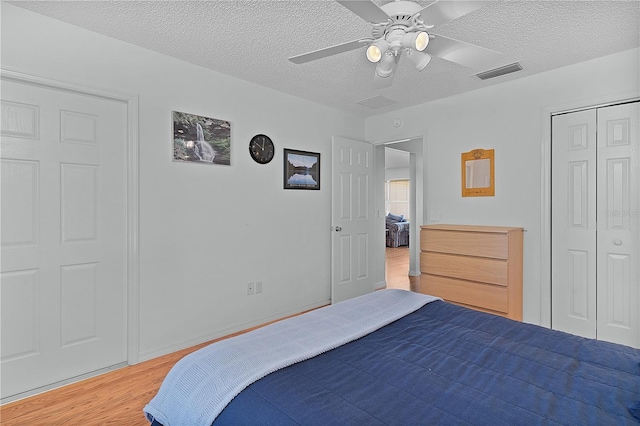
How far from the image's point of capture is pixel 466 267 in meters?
3.11

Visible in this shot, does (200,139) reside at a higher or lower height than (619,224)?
higher

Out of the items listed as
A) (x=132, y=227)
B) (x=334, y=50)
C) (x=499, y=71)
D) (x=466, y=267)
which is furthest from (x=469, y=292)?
(x=132, y=227)

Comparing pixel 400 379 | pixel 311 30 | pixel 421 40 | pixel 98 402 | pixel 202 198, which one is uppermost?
pixel 311 30

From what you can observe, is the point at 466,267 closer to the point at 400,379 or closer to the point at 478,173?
the point at 478,173

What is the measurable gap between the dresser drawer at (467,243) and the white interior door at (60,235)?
2747 millimetres

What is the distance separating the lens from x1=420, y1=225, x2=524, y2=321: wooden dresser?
292cm

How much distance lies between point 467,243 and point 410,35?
2.10 metres

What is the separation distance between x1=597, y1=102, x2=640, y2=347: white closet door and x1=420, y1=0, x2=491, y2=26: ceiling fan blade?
2186mm

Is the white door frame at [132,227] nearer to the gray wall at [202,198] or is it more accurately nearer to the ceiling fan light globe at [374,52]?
the gray wall at [202,198]

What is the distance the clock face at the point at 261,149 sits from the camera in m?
3.37

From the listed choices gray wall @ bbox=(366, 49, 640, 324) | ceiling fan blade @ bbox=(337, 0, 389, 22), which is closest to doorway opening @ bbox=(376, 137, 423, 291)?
gray wall @ bbox=(366, 49, 640, 324)

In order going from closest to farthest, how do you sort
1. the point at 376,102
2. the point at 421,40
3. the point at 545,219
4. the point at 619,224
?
the point at 421,40, the point at 619,224, the point at 545,219, the point at 376,102

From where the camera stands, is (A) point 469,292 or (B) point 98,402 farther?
(A) point 469,292

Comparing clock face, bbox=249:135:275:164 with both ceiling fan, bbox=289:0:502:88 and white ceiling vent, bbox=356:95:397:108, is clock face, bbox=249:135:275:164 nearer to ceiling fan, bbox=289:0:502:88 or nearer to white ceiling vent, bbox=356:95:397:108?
white ceiling vent, bbox=356:95:397:108
